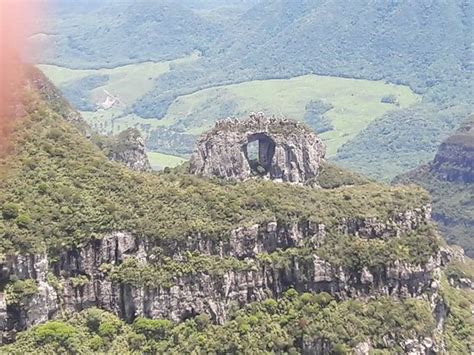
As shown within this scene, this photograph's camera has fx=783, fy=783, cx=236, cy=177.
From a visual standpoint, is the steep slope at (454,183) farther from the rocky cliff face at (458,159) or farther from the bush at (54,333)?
the bush at (54,333)

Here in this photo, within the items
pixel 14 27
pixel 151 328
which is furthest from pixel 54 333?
pixel 14 27

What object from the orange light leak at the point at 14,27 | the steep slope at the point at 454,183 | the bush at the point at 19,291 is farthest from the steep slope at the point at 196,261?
the steep slope at the point at 454,183

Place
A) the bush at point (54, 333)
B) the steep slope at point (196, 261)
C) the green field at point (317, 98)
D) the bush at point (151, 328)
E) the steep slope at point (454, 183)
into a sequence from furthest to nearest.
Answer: the green field at point (317, 98) < the steep slope at point (454, 183) < the bush at point (151, 328) < the steep slope at point (196, 261) < the bush at point (54, 333)

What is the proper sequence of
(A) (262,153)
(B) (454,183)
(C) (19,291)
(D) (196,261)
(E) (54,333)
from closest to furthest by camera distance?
(C) (19,291) → (E) (54,333) → (D) (196,261) → (A) (262,153) → (B) (454,183)

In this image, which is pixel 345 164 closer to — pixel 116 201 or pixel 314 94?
pixel 314 94

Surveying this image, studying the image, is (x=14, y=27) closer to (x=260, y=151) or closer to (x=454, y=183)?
(x=260, y=151)

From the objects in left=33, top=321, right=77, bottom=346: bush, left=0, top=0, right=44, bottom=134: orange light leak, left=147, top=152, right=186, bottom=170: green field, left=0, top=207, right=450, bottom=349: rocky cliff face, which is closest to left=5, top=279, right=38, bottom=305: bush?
left=0, top=207, right=450, bottom=349: rocky cliff face

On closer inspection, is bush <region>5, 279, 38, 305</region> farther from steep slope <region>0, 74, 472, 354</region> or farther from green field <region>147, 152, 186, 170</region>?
green field <region>147, 152, 186, 170</region>
